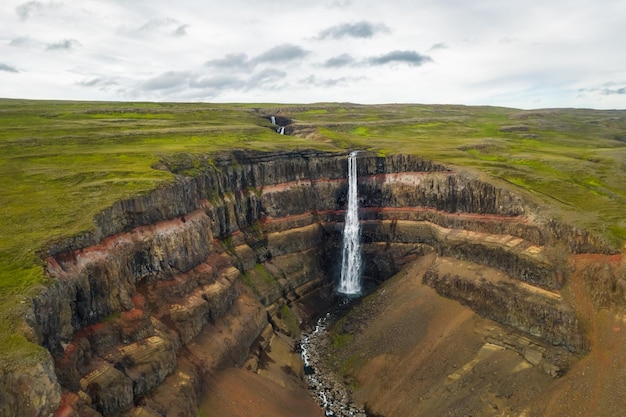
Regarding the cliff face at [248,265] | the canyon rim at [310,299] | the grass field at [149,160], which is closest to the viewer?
the cliff face at [248,265]

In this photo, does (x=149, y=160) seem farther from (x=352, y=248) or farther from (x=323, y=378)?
(x=323, y=378)

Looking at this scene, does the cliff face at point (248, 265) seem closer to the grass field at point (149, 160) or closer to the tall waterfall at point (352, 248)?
the tall waterfall at point (352, 248)

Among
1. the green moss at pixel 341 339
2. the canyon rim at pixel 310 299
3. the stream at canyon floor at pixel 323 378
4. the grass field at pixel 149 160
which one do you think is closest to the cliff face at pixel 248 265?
the canyon rim at pixel 310 299

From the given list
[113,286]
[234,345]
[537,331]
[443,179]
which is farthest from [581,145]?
[113,286]

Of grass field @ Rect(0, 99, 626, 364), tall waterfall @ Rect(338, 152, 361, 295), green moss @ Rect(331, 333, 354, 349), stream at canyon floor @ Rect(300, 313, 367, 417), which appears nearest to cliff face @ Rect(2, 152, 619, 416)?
tall waterfall @ Rect(338, 152, 361, 295)

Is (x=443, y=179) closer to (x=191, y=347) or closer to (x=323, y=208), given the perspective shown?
(x=323, y=208)

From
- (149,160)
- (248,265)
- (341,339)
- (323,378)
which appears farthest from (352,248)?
(149,160)
